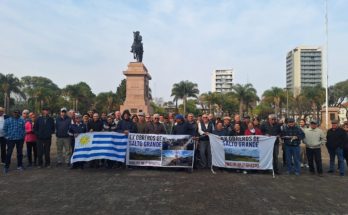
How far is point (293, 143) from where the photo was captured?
10.4 m

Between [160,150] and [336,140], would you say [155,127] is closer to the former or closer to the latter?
[160,150]

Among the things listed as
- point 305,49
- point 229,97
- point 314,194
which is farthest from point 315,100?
point 305,49

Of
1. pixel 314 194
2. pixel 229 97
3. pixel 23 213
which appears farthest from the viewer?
pixel 229 97

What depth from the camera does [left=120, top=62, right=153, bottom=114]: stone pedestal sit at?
90.0 feet

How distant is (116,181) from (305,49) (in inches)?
7270

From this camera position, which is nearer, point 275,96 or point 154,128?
point 154,128

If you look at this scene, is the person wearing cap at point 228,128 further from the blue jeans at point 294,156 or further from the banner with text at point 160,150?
the blue jeans at point 294,156

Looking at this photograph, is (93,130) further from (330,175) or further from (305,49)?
(305,49)

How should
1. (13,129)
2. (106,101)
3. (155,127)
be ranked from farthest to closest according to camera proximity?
(106,101) < (155,127) < (13,129)

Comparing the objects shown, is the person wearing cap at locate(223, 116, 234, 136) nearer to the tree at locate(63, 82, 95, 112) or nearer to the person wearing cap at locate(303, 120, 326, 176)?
the person wearing cap at locate(303, 120, 326, 176)

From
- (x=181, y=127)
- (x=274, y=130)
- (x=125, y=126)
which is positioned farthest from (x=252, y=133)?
(x=125, y=126)

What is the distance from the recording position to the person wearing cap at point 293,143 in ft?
33.8

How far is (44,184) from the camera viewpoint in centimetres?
829

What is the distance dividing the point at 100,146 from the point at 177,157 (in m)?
2.48
